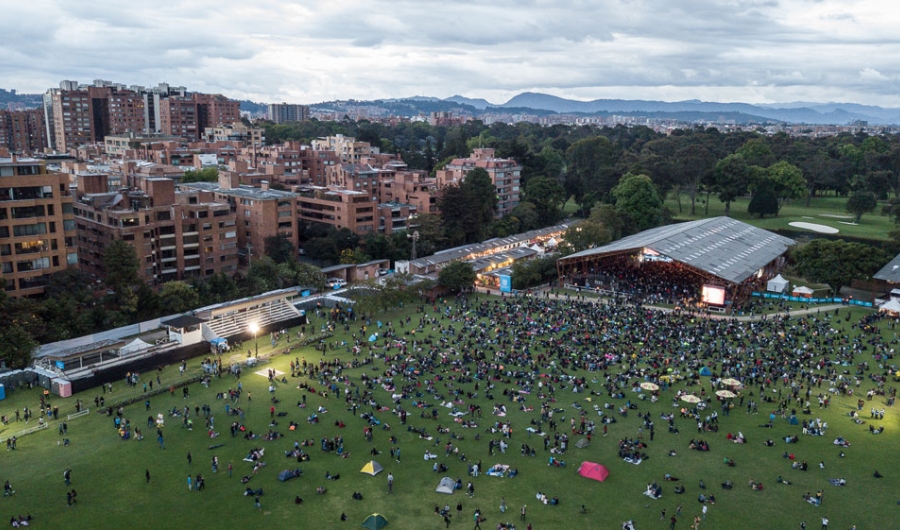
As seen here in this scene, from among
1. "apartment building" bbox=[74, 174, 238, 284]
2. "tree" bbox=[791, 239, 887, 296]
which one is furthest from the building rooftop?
"apartment building" bbox=[74, 174, 238, 284]

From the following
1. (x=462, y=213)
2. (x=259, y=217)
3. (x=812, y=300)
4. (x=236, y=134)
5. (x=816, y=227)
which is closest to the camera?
(x=812, y=300)

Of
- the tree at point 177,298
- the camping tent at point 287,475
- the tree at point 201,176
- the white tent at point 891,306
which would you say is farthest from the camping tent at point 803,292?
the tree at point 201,176

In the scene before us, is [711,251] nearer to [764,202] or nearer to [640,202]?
[640,202]

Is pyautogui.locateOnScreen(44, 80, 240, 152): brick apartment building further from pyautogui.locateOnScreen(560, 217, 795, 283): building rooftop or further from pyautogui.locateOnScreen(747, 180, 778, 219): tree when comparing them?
pyautogui.locateOnScreen(560, 217, 795, 283): building rooftop

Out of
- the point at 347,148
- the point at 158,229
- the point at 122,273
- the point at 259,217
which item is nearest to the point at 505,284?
the point at 259,217

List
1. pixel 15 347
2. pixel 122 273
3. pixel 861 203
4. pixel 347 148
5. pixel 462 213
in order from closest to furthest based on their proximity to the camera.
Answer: pixel 15 347 < pixel 122 273 < pixel 462 213 < pixel 861 203 < pixel 347 148

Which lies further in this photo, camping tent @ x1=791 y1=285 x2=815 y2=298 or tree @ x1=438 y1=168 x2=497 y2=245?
tree @ x1=438 y1=168 x2=497 y2=245

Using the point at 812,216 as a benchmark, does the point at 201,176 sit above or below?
above
